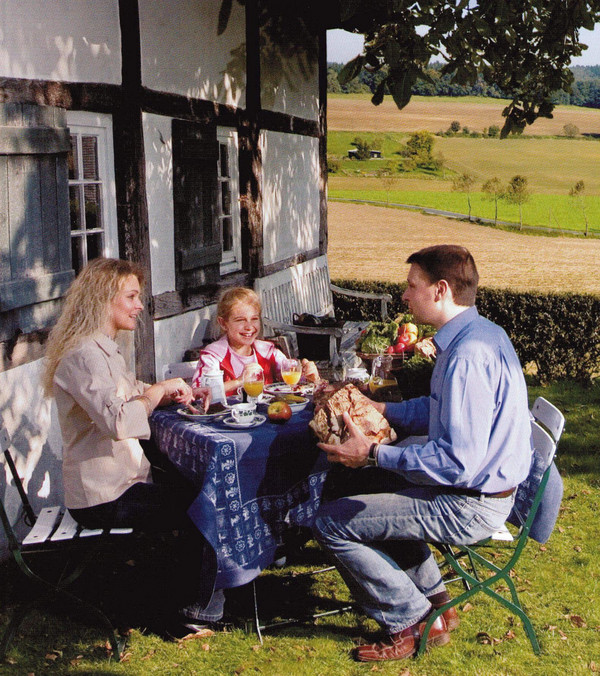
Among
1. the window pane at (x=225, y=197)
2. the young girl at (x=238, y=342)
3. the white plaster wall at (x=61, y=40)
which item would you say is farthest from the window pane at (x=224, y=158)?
the young girl at (x=238, y=342)

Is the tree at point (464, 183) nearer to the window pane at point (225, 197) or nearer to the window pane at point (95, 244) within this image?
the window pane at point (225, 197)

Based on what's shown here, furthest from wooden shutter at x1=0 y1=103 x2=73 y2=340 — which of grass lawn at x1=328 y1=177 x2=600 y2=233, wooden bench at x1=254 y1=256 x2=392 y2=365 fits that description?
grass lawn at x1=328 y1=177 x2=600 y2=233

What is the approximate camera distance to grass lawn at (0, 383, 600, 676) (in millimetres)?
3811

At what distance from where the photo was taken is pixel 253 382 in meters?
4.25

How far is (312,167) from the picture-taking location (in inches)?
426

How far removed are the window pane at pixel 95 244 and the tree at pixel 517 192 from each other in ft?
191

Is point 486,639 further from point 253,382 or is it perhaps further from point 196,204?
point 196,204

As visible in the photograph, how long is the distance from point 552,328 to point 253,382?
674cm

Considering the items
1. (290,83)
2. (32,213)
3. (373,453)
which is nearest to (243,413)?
(373,453)

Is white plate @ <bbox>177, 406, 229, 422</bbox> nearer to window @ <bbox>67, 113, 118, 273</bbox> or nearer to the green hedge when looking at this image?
window @ <bbox>67, 113, 118, 273</bbox>

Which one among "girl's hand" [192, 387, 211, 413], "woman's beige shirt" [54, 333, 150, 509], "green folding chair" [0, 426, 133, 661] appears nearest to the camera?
"woman's beige shirt" [54, 333, 150, 509]

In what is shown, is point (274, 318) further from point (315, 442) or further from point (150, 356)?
point (315, 442)

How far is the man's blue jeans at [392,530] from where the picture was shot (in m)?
3.53

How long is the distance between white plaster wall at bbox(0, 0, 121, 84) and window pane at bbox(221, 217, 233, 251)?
2.60 metres
